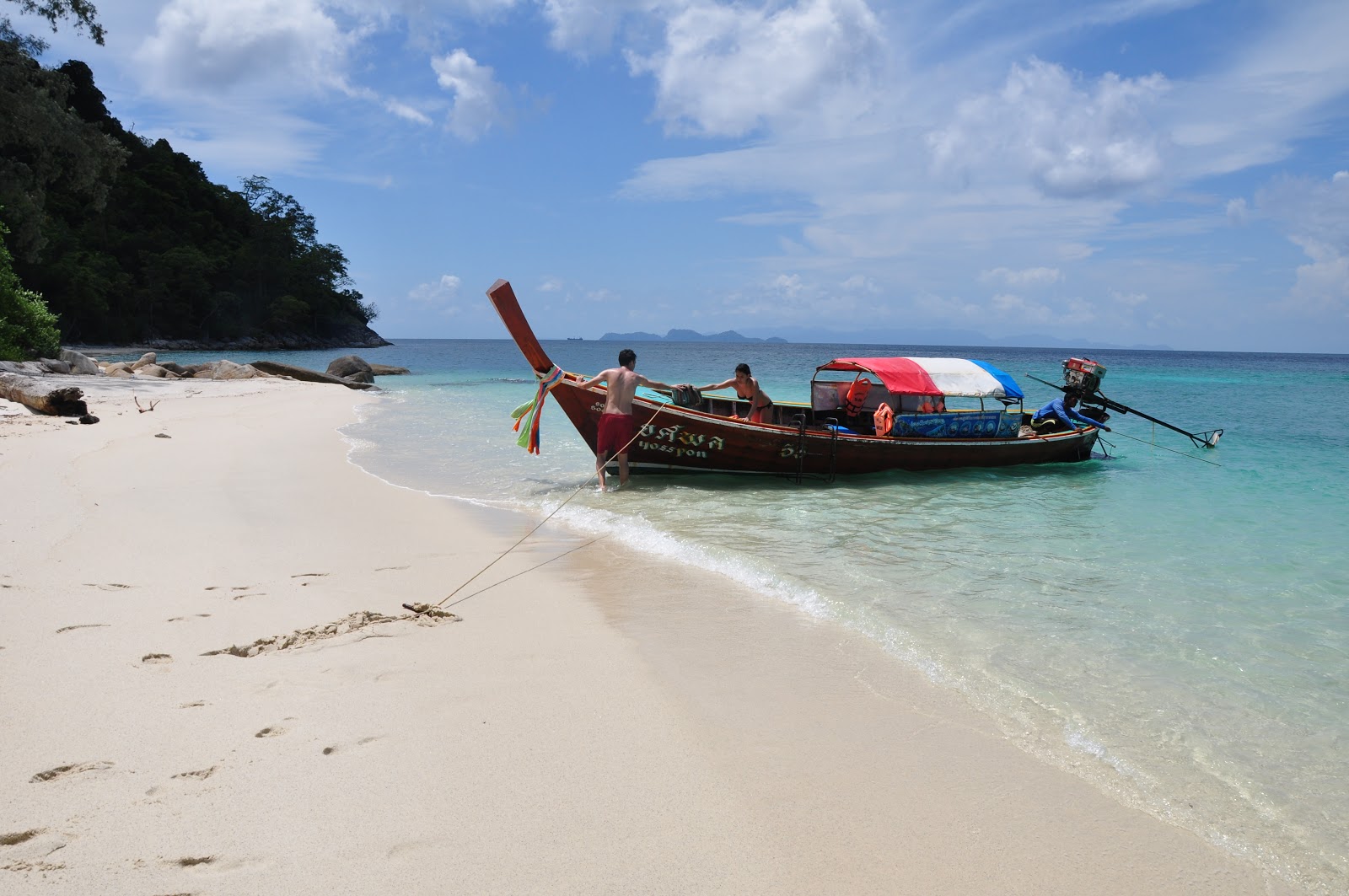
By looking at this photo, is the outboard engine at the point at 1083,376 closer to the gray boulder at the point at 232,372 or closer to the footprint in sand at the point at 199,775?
the footprint in sand at the point at 199,775

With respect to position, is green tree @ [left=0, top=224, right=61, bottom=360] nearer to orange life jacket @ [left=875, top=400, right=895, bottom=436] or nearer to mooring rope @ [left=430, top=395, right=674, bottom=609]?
mooring rope @ [left=430, top=395, right=674, bottom=609]

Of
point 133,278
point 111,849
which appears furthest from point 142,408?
point 133,278

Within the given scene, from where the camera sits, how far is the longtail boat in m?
10.7

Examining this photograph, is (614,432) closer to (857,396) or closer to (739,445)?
(739,445)

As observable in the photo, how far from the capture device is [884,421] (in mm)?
12281

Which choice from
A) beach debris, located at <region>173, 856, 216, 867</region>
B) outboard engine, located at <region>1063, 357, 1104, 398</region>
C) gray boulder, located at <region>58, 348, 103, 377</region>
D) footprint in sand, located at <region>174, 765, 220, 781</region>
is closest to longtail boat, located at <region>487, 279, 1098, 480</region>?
outboard engine, located at <region>1063, 357, 1104, 398</region>

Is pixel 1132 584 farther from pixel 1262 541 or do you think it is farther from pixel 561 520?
pixel 561 520

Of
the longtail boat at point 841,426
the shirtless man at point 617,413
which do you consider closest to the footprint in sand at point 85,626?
the longtail boat at point 841,426

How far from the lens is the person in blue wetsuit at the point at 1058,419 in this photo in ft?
47.9

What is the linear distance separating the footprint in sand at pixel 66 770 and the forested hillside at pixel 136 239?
26.1 metres

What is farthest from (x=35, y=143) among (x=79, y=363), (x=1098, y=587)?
(x=1098, y=587)

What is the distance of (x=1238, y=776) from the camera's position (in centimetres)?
368

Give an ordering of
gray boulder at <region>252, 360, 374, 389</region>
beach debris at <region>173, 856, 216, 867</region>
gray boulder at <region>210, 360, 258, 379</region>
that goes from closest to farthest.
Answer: beach debris at <region>173, 856, 216, 867</region>, gray boulder at <region>210, 360, 258, 379</region>, gray boulder at <region>252, 360, 374, 389</region>

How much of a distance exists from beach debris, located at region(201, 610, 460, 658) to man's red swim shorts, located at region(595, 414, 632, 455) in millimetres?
5454
